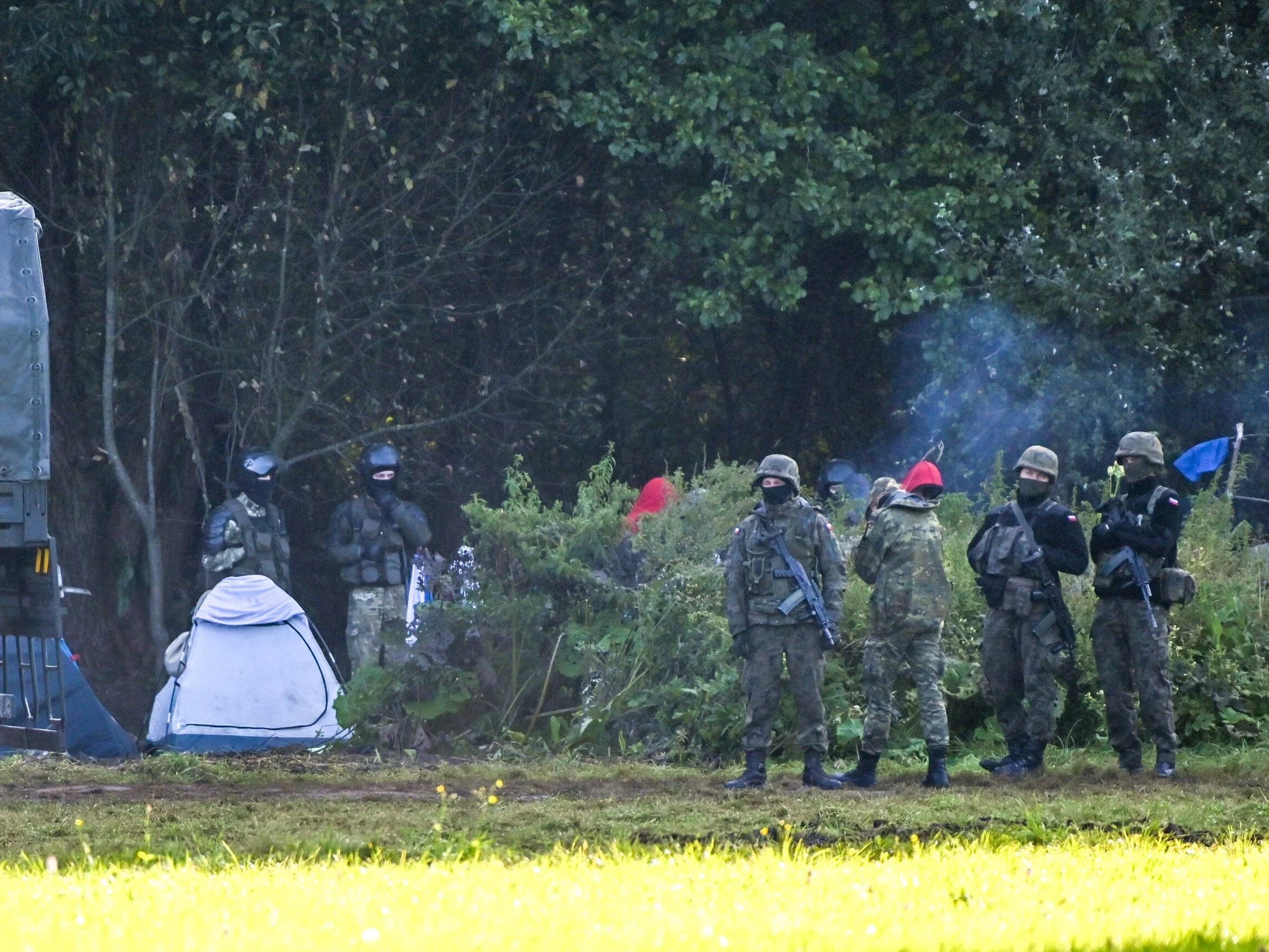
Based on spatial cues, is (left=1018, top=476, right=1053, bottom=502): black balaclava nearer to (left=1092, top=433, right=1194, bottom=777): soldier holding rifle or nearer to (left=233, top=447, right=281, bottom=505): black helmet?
(left=1092, top=433, right=1194, bottom=777): soldier holding rifle

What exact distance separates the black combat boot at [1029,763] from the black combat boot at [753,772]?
1.60m

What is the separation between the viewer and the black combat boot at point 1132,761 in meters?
11.4

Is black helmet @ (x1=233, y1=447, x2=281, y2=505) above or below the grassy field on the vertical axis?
above

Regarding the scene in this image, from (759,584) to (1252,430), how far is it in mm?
8667

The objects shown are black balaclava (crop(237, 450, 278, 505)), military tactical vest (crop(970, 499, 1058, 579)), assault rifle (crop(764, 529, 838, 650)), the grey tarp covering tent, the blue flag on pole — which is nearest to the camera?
the grey tarp covering tent

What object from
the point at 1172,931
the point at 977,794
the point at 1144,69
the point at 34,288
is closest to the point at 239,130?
the point at 34,288

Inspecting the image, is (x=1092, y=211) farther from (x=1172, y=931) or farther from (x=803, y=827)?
(x=1172, y=931)

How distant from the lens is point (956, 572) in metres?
13.7

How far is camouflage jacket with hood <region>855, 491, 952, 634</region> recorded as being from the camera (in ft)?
36.3

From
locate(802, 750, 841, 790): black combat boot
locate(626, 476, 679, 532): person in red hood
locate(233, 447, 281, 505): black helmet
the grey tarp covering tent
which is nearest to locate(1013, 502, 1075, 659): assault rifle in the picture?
locate(802, 750, 841, 790): black combat boot

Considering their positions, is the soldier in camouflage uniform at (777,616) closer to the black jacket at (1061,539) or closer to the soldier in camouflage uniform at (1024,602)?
the soldier in camouflage uniform at (1024,602)

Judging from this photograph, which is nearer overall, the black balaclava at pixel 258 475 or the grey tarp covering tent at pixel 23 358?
the grey tarp covering tent at pixel 23 358

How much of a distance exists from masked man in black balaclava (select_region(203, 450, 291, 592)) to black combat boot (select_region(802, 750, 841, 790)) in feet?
15.8

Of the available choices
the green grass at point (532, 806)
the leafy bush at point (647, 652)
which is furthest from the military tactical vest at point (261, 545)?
the green grass at point (532, 806)
